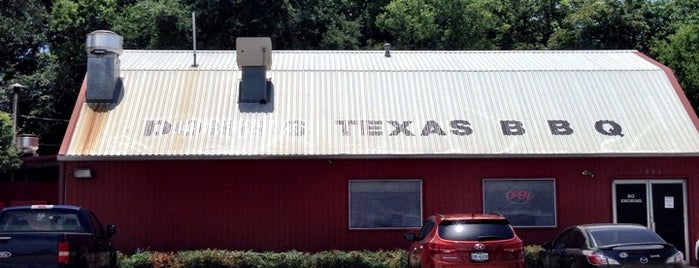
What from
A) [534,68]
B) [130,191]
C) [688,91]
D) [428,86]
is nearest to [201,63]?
[130,191]

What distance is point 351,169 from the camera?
21.5 metres

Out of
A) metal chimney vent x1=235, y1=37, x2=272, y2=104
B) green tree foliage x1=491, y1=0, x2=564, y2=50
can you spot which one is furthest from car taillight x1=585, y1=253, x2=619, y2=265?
green tree foliage x1=491, y1=0, x2=564, y2=50

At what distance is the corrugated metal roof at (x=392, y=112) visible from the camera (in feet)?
69.4

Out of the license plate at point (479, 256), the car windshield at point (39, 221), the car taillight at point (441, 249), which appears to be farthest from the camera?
the car taillight at point (441, 249)

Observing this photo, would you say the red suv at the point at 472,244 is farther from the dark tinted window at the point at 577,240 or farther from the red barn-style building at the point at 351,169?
the red barn-style building at the point at 351,169

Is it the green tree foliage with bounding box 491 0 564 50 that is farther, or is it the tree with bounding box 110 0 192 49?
the green tree foliage with bounding box 491 0 564 50

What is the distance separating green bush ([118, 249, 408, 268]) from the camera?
63.9 feet

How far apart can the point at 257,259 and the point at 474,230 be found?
6.34 meters

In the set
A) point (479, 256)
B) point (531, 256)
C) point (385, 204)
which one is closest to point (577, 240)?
point (479, 256)

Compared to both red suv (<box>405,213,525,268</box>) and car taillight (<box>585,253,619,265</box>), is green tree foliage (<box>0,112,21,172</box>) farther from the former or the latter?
car taillight (<box>585,253,619,265</box>)

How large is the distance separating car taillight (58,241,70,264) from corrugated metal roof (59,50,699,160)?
23.1 feet

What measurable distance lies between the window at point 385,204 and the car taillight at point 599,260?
7.03m

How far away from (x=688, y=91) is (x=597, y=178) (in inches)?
609

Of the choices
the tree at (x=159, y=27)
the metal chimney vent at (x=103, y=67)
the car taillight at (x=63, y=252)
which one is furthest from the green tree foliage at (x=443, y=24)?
the car taillight at (x=63, y=252)
